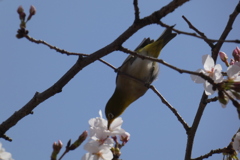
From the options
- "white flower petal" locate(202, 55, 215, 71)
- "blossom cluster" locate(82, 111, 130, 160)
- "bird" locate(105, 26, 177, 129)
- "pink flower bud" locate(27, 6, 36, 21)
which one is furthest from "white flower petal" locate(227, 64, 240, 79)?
"bird" locate(105, 26, 177, 129)

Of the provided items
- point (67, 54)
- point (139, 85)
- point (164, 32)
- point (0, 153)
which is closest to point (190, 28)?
point (67, 54)

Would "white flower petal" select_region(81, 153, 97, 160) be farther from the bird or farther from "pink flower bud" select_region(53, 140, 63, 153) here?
the bird

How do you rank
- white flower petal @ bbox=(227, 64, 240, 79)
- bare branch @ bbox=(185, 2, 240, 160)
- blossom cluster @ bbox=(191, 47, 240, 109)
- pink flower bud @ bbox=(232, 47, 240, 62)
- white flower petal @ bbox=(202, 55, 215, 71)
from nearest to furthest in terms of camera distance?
1. blossom cluster @ bbox=(191, 47, 240, 109)
2. white flower petal @ bbox=(227, 64, 240, 79)
3. white flower petal @ bbox=(202, 55, 215, 71)
4. bare branch @ bbox=(185, 2, 240, 160)
5. pink flower bud @ bbox=(232, 47, 240, 62)

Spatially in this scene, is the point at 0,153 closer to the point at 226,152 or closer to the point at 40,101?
the point at 40,101

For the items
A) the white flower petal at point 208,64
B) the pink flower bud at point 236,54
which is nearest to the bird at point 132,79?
the pink flower bud at point 236,54

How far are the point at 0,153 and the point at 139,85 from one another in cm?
335

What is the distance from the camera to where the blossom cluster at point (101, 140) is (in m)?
2.78

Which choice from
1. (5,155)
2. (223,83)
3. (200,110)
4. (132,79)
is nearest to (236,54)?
(200,110)

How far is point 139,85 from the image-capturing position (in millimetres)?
5707

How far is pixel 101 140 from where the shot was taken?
Result: 9.46 ft

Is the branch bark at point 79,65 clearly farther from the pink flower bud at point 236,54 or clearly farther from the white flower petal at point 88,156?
the pink flower bud at point 236,54

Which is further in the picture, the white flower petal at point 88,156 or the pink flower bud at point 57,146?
the white flower petal at point 88,156

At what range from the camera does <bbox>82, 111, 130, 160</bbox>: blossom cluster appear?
278cm

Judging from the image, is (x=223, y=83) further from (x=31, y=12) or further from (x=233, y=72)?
(x=31, y=12)
